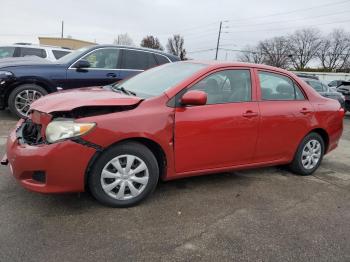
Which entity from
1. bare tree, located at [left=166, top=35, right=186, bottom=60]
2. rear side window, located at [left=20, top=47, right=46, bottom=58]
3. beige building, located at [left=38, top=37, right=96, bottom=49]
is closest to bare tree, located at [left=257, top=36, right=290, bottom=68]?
bare tree, located at [left=166, top=35, right=186, bottom=60]

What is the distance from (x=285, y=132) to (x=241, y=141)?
0.77m

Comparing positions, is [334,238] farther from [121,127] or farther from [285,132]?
[121,127]

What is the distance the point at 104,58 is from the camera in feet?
25.7

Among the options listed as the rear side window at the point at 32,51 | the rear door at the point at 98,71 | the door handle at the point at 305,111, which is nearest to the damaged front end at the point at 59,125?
the door handle at the point at 305,111

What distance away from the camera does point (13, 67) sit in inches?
278

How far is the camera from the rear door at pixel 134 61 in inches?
316

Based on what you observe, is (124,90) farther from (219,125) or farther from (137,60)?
(137,60)

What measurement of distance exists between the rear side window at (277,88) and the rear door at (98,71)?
4123 mm

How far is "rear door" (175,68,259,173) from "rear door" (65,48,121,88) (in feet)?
13.5

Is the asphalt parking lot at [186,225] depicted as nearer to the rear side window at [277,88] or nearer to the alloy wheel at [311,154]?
the alloy wheel at [311,154]

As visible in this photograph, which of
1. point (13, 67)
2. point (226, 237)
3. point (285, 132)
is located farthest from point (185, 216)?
point (13, 67)

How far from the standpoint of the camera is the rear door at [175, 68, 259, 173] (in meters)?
3.74

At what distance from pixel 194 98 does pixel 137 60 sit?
4.87 meters

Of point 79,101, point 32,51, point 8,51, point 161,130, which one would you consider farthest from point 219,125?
point 8,51
